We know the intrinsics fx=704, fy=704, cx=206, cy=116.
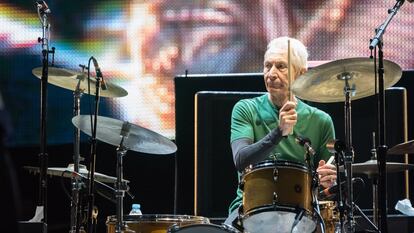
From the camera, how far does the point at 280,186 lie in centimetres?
328

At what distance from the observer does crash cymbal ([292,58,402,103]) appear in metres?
3.54

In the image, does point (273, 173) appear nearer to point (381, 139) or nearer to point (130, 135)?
point (381, 139)

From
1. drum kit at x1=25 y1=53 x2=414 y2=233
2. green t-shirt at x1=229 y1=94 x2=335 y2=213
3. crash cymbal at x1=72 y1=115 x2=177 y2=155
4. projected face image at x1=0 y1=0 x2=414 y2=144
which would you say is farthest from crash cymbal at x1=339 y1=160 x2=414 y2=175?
projected face image at x1=0 y1=0 x2=414 y2=144

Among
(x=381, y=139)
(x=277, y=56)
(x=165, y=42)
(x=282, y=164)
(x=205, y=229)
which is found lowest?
(x=205, y=229)

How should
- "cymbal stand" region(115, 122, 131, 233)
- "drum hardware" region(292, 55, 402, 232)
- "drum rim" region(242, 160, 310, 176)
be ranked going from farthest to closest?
"cymbal stand" region(115, 122, 131, 233) → "drum hardware" region(292, 55, 402, 232) → "drum rim" region(242, 160, 310, 176)

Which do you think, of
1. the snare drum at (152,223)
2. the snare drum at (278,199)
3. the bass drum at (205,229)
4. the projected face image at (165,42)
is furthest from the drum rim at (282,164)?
the projected face image at (165,42)

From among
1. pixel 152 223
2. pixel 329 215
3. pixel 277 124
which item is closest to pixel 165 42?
pixel 277 124

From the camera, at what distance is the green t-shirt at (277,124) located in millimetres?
3953

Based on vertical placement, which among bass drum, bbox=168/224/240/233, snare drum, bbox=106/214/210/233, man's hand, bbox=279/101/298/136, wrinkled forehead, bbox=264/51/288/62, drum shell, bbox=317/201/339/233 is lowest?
snare drum, bbox=106/214/210/233

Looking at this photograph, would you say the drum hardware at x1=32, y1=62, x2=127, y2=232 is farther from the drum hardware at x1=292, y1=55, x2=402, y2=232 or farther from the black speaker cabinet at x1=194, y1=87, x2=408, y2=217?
Answer: the drum hardware at x1=292, y1=55, x2=402, y2=232

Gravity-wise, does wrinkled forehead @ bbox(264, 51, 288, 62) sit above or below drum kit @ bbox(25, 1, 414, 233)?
above

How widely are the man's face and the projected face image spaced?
1396 millimetres

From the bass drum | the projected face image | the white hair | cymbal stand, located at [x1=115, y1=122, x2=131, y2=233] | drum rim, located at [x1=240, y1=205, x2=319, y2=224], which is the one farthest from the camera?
the projected face image

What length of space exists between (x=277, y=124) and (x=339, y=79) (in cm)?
51
